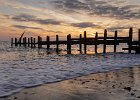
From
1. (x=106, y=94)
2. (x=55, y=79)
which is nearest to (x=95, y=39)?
(x=55, y=79)

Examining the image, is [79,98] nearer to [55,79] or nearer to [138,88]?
[138,88]

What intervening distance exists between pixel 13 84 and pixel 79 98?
123 inches

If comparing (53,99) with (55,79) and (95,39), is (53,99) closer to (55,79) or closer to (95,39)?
(55,79)

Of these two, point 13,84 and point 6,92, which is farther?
point 13,84

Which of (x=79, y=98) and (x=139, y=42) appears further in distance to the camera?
(x=139, y=42)

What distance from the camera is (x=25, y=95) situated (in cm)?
692

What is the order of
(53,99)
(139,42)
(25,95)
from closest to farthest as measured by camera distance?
(53,99) < (25,95) < (139,42)

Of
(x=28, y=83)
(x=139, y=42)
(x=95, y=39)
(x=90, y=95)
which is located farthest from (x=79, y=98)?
(x=95, y=39)

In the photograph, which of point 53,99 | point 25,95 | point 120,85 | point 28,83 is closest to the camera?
point 53,99

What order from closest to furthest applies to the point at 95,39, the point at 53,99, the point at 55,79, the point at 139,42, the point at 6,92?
the point at 53,99
the point at 6,92
the point at 55,79
the point at 139,42
the point at 95,39

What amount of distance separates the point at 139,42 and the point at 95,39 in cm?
571

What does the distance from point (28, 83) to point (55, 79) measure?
1385 millimetres

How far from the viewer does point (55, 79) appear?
1009 cm

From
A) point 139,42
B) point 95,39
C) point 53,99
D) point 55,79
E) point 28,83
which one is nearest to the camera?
point 53,99
